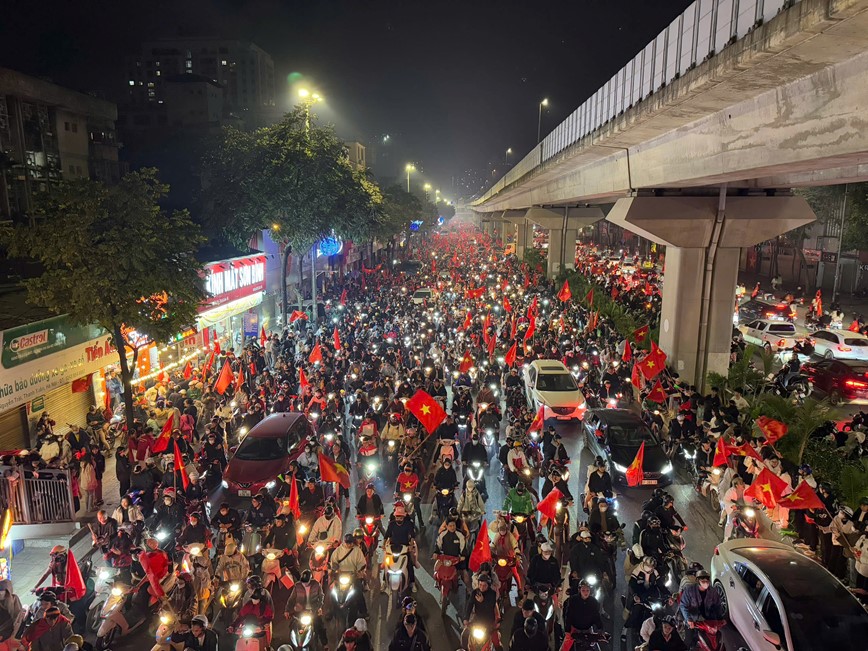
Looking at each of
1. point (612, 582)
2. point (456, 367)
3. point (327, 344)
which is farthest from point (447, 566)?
point (327, 344)

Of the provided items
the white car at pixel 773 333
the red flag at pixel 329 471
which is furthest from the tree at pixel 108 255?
the white car at pixel 773 333

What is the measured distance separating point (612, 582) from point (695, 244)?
14.4 meters

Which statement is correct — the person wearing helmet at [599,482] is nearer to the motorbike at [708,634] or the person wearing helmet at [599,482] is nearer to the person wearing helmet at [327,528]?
the motorbike at [708,634]

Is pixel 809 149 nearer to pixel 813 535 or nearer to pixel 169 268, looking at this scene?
pixel 813 535

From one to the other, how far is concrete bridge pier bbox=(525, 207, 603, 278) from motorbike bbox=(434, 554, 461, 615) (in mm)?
38871

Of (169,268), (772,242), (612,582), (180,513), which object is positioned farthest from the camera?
(772,242)

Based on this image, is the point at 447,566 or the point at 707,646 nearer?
the point at 707,646

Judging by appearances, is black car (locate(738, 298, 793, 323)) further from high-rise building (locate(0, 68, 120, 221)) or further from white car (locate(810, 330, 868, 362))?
high-rise building (locate(0, 68, 120, 221))

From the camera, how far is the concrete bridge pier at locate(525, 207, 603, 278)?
47156 millimetres

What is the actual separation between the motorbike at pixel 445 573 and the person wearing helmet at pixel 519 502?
4.99 feet

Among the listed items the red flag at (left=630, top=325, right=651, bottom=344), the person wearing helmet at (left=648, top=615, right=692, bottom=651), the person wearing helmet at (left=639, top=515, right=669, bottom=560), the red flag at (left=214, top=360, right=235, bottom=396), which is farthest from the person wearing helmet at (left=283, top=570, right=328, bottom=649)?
the red flag at (left=630, top=325, right=651, bottom=344)

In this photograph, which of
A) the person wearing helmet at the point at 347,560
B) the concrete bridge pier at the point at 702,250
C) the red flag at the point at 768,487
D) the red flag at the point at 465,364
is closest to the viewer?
the person wearing helmet at the point at 347,560

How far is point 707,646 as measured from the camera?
317 inches

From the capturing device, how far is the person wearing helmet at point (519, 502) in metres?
10.6
